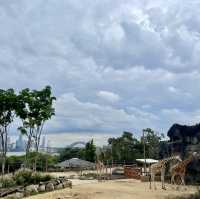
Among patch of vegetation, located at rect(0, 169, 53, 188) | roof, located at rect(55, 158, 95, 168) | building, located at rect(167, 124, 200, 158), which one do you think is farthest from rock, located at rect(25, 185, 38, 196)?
roof, located at rect(55, 158, 95, 168)

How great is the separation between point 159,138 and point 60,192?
53.7 m

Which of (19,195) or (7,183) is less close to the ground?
→ (7,183)

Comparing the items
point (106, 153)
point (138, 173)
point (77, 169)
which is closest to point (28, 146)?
point (138, 173)

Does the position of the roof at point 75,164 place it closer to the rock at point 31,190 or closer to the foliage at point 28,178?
the foliage at point 28,178

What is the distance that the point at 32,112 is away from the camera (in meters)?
45.0

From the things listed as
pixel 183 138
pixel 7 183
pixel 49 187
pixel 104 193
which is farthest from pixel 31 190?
pixel 183 138

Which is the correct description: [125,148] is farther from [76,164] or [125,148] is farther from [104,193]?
[104,193]

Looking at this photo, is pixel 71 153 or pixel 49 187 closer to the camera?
pixel 49 187

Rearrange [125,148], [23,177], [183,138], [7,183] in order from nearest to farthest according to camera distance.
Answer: [7,183], [23,177], [183,138], [125,148]

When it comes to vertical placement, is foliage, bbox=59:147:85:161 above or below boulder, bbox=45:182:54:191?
above

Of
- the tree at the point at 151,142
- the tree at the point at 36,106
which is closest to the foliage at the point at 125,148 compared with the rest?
the tree at the point at 151,142

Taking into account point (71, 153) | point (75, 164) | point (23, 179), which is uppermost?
point (71, 153)

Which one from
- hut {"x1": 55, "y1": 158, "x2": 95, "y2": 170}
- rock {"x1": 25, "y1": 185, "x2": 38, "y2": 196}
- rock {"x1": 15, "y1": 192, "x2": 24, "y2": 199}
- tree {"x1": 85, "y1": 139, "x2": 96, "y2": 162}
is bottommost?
rock {"x1": 15, "y1": 192, "x2": 24, "y2": 199}

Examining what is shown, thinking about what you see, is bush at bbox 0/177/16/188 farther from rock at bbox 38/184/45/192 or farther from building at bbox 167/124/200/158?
building at bbox 167/124/200/158
